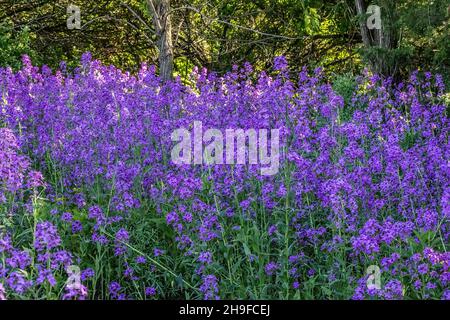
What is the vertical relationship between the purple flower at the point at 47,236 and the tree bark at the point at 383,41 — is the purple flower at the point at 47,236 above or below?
below

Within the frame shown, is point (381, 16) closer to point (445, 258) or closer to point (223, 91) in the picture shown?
point (223, 91)

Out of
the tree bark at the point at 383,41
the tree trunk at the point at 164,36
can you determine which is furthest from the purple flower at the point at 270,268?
the tree trunk at the point at 164,36

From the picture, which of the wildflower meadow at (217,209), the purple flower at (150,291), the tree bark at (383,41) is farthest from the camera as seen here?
the tree bark at (383,41)

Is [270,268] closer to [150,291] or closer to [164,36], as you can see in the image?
[150,291]

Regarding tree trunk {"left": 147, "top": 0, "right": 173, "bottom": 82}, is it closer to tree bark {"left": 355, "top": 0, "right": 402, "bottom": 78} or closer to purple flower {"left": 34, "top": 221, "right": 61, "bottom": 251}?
tree bark {"left": 355, "top": 0, "right": 402, "bottom": 78}

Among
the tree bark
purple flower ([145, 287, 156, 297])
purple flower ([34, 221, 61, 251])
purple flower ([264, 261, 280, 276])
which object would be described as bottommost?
purple flower ([145, 287, 156, 297])

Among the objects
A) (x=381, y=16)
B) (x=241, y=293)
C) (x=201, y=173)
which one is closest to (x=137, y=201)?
(x=201, y=173)

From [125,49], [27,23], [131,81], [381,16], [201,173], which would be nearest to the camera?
[201,173]

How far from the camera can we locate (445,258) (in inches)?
152

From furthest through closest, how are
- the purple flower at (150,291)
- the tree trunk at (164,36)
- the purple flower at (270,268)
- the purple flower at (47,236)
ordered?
the tree trunk at (164,36), the purple flower at (150,291), the purple flower at (270,268), the purple flower at (47,236)

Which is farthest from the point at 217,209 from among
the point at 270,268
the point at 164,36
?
the point at 164,36

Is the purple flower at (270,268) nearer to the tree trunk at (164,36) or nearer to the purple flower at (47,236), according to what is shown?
the purple flower at (47,236)

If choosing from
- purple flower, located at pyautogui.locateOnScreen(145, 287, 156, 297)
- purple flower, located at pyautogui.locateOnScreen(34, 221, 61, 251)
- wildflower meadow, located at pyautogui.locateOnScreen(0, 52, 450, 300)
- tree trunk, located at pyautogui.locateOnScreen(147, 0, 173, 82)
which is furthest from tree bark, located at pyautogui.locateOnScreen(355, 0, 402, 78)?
purple flower, located at pyautogui.locateOnScreen(34, 221, 61, 251)
